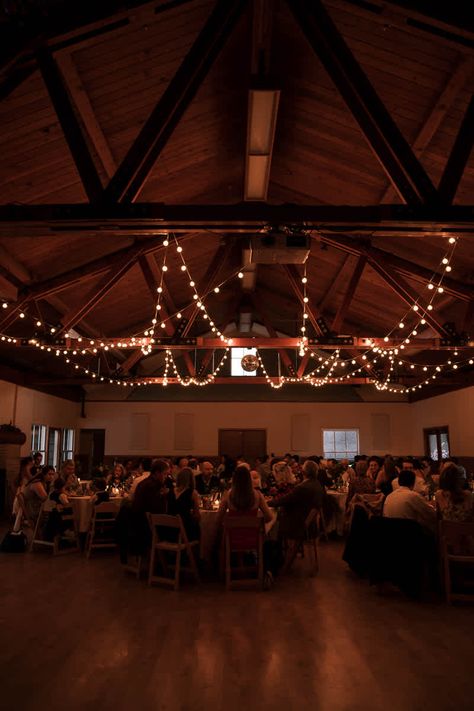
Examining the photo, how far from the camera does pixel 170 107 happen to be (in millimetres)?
4523

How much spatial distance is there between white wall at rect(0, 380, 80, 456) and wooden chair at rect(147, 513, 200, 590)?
24.5 ft

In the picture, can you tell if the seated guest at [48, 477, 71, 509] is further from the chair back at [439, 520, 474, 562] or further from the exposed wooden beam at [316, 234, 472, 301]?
the exposed wooden beam at [316, 234, 472, 301]

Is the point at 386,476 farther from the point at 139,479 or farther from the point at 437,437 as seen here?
the point at 437,437


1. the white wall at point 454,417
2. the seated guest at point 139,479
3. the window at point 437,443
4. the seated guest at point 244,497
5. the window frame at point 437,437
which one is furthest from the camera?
the window at point 437,443

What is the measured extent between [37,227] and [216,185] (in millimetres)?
4938

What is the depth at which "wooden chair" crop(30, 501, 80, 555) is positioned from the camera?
7214mm

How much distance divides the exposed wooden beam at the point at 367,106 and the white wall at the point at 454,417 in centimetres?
913

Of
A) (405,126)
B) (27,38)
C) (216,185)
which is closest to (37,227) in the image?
(27,38)

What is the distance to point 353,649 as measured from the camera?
3812 mm

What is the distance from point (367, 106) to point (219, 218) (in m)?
1.46

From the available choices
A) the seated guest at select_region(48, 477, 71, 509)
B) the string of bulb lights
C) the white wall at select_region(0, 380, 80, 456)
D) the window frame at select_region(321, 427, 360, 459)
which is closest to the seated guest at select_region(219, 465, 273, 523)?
the seated guest at select_region(48, 477, 71, 509)

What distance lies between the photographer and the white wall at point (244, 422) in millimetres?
16781

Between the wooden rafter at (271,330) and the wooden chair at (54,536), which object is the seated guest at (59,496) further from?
the wooden rafter at (271,330)

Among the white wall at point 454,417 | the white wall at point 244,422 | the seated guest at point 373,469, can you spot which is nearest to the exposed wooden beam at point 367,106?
the seated guest at point 373,469
